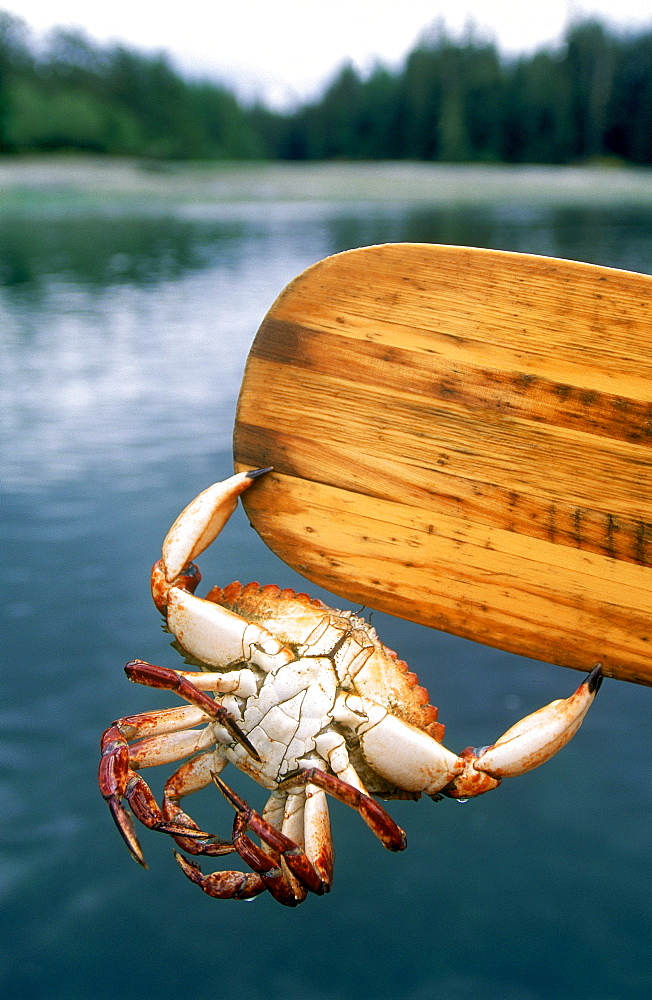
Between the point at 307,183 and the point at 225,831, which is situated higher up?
the point at 307,183

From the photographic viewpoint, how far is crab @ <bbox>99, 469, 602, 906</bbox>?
2.25 metres

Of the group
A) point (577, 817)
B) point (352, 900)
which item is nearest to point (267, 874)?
point (352, 900)

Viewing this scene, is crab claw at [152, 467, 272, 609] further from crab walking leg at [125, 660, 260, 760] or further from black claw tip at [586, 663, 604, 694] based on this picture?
black claw tip at [586, 663, 604, 694]

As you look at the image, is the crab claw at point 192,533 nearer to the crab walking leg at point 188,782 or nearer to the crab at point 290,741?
the crab at point 290,741

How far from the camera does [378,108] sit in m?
44.5

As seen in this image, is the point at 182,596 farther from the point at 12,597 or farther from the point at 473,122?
the point at 473,122

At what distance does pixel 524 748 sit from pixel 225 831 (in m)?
0.91

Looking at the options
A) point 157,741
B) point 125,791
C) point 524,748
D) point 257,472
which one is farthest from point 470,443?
point 125,791

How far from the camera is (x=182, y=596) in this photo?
2621 mm

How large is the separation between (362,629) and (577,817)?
856 millimetres

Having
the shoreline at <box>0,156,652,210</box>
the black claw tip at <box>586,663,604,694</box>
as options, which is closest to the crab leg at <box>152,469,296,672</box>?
the black claw tip at <box>586,663,604,694</box>

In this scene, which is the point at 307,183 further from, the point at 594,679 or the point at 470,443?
the point at 594,679

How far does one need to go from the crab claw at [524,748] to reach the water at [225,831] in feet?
0.91

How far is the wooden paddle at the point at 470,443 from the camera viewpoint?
8.30ft
